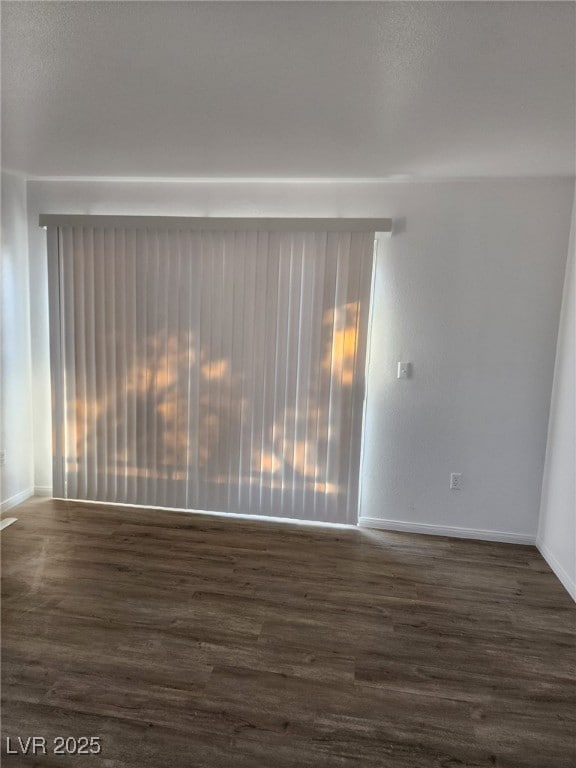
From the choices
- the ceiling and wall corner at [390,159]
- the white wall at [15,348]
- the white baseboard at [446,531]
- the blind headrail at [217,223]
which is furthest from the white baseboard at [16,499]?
the white baseboard at [446,531]

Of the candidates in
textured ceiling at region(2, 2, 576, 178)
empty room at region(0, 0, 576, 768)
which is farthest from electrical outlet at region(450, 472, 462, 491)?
textured ceiling at region(2, 2, 576, 178)

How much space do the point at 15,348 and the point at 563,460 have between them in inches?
149

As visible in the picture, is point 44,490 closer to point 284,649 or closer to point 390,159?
point 284,649

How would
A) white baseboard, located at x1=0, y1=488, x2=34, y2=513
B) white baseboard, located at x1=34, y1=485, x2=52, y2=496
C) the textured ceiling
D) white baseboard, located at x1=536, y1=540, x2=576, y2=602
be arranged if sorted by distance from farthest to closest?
1. white baseboard, located at x1=34, y1=485, x2=52, y2=496
2. white baseboard, located at x1=0, y1=488, x2=34, y2=513
3. white baseboard, located at x1=536, y1=540, x2=576, y2=602
4. the textured ceiling

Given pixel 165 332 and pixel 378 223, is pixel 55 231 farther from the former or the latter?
pixel 378 223

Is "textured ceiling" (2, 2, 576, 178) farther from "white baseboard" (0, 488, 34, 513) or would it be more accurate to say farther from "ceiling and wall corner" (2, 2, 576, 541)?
"white baseboard" (0, 488, 34, 513)

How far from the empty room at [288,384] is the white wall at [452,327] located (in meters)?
0.02

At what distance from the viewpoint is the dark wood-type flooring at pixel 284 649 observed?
6.28 feet

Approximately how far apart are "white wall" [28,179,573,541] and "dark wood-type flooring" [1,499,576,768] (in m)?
0.36

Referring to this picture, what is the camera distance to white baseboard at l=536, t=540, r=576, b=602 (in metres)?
2.95

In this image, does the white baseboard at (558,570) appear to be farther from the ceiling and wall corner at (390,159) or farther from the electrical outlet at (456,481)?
the electrical outlet at (456,481)

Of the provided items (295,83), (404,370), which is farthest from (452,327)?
(295,83)

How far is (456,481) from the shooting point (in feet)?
11.8

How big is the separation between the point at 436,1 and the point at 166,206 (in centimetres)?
268
